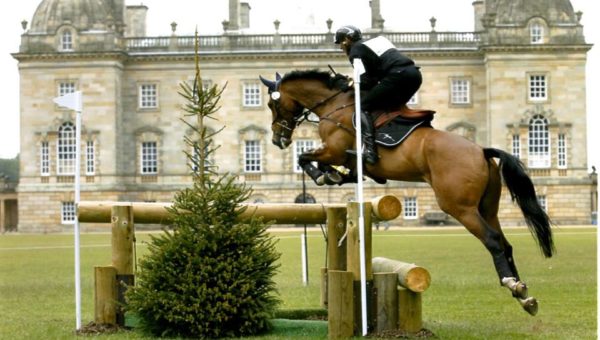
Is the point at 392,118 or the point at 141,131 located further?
the point at 141,131

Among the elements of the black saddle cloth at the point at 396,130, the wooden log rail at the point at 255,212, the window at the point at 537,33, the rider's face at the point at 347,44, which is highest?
the window at the point at 537,33

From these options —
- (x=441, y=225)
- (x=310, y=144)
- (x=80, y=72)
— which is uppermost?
(x=80, y=72)

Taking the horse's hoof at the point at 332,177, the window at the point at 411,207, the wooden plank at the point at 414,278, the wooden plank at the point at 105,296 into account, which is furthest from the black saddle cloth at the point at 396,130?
the window at the point at 411,207

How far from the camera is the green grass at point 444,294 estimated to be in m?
11.4

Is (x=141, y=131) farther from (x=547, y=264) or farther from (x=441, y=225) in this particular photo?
(x=547, y=264)

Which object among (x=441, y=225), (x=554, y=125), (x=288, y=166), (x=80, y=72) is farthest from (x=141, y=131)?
(x=554, y=125)

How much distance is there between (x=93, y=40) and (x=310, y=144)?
13042 mm

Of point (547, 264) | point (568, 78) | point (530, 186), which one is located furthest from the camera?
point (568, 78)

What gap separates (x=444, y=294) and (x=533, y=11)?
1697 inches

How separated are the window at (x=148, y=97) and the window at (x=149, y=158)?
2104mm

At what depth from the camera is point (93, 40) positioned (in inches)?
2244

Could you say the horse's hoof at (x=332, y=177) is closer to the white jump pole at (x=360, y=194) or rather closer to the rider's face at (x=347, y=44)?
the white jump pole at (x=360, y=194)

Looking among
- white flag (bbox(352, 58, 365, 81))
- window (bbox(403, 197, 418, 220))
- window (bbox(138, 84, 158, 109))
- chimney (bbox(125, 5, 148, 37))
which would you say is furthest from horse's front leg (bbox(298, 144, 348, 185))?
chimney (bbox(125, 5, 148, 37))

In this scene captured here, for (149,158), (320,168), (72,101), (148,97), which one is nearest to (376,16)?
(148,97)
